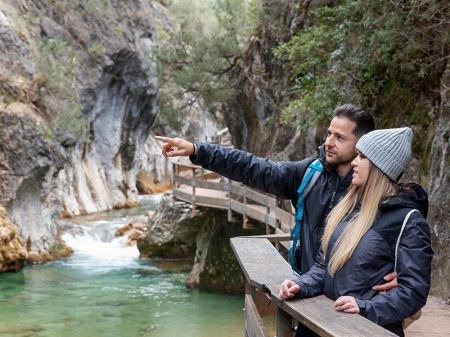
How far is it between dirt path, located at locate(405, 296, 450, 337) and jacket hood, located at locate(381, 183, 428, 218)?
1.59 m

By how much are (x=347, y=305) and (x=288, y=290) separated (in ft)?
0.87

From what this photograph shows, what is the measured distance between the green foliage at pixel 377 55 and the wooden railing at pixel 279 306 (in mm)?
3712

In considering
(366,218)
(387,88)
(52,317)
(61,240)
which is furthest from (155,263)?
(366,218)

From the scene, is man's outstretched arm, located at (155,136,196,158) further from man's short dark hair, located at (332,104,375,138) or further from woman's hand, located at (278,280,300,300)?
woman's hand, located at (278,280,300,300)

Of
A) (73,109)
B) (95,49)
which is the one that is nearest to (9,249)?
(73,109)

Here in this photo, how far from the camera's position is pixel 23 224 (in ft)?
67.4

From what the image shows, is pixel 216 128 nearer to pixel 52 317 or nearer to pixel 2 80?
pixel 2 80

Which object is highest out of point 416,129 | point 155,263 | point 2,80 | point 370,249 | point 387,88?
point 2,80

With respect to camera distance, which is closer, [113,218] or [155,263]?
[155,263]

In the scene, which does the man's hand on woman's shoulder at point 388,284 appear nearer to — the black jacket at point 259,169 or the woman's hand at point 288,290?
the woman's hand at point 288,290

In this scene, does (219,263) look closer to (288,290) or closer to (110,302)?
(110,302)

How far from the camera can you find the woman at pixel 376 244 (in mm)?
2418

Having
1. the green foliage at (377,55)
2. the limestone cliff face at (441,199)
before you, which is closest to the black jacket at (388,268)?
the limestone cliff face at (441,199)

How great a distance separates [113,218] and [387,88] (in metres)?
21.2
